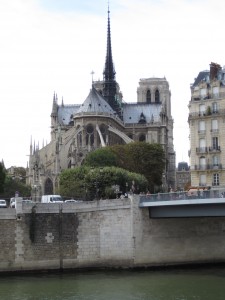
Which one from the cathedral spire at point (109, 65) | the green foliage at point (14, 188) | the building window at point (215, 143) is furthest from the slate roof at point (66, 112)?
the building window at point (215, 143)

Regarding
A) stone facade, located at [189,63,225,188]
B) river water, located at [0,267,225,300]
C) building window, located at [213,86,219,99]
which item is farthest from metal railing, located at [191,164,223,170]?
river water, located at [0,267,225,300]

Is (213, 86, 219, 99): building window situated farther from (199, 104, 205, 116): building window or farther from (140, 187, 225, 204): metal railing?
(140, 187, 225, 204): metal railing

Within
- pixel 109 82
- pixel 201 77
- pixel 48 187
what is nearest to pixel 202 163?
pixel 201 77

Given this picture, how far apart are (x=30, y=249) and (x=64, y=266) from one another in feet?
8.43

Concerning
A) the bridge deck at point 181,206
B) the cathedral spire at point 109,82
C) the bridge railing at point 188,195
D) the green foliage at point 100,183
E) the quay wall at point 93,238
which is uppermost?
the cathedral spire at point 109,82

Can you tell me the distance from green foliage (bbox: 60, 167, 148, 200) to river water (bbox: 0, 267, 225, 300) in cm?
1959

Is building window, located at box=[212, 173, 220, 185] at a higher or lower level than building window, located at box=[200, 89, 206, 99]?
lower

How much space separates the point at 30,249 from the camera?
4434cm

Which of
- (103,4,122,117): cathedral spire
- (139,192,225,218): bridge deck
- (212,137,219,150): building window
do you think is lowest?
(139,192,225,218): bridge deck

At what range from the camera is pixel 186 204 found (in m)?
42.4

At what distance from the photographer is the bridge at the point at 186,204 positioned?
40.7m

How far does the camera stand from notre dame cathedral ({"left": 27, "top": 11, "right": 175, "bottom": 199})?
111 metres

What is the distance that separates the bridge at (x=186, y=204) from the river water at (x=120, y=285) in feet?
12.7

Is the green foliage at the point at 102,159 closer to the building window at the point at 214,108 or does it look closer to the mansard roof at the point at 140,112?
the building window at the point at 214,108
